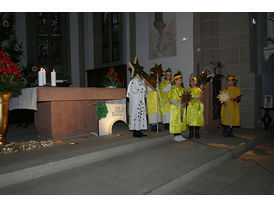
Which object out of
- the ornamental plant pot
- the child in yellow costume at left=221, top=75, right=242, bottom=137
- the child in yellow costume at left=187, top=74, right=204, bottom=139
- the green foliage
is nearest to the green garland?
the green foliage

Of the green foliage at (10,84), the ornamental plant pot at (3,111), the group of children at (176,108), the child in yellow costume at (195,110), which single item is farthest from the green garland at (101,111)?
the child in yellow costume at (195,110)

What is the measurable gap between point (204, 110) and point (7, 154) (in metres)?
4.68

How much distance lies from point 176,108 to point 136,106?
94 centimetres

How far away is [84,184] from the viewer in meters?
2.67

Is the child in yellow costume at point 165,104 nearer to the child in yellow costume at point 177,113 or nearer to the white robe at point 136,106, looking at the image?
the child in yellow costume at point 177,113

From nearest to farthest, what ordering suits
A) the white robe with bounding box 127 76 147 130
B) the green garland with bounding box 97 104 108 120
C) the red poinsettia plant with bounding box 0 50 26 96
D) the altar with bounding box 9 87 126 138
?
1. the red poinsettia plant with bounding box 0 50 26 96
2. the altar with bounding box 9 87 126 138
3. the white robe with bounding box 127 76 147 130
4. the green garland with bounding box 97 104 108 120

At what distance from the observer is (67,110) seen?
510 centimetres

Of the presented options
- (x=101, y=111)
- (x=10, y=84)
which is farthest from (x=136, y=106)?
(x=10, y=84)

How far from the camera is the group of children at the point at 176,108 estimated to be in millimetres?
4977

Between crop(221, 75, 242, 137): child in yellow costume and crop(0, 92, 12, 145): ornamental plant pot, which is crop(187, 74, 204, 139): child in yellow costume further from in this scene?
crop(0, 92, 12, 145): ornamental plant pot

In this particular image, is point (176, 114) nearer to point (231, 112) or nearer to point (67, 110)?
point (231, 112)

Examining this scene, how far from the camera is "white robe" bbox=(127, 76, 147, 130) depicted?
16.2 feet

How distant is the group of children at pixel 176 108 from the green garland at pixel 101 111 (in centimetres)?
65

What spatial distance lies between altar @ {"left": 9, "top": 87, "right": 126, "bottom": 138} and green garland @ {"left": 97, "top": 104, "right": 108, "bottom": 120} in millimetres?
→ 307
